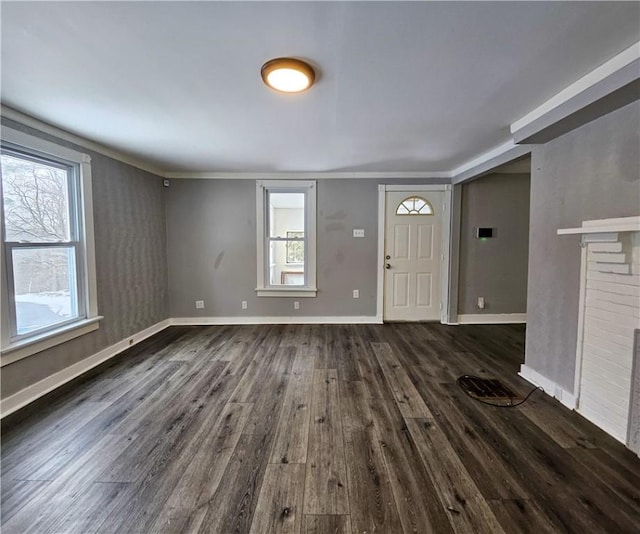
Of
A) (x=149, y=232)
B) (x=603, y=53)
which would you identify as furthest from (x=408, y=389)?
(x=149, y=232)

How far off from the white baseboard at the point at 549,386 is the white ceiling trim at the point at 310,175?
287cm

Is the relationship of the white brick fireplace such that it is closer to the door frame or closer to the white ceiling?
the white ceiling

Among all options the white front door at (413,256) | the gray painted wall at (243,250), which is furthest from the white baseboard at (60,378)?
the white front door at (413,256)

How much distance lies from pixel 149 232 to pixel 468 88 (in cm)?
397

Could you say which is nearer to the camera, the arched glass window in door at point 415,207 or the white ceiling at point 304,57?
the white ceiling at point 304,57

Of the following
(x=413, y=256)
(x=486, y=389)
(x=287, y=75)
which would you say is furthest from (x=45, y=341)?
(x=413, y=256)

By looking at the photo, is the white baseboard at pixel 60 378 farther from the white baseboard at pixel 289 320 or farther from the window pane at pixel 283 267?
the window pane at pixel 283 267

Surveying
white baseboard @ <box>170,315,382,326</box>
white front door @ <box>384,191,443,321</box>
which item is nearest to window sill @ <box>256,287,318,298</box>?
white baseboard @ <box>170,315,382,326</box>

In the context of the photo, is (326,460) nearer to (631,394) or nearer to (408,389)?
(408,389)

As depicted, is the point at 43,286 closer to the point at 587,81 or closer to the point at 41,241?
the point at 41,241

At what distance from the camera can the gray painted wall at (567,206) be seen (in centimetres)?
183

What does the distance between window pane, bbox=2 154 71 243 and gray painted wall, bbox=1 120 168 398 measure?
0.90 feet

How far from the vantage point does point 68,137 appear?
8.72ft

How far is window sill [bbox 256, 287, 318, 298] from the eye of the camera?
14.6 feet
